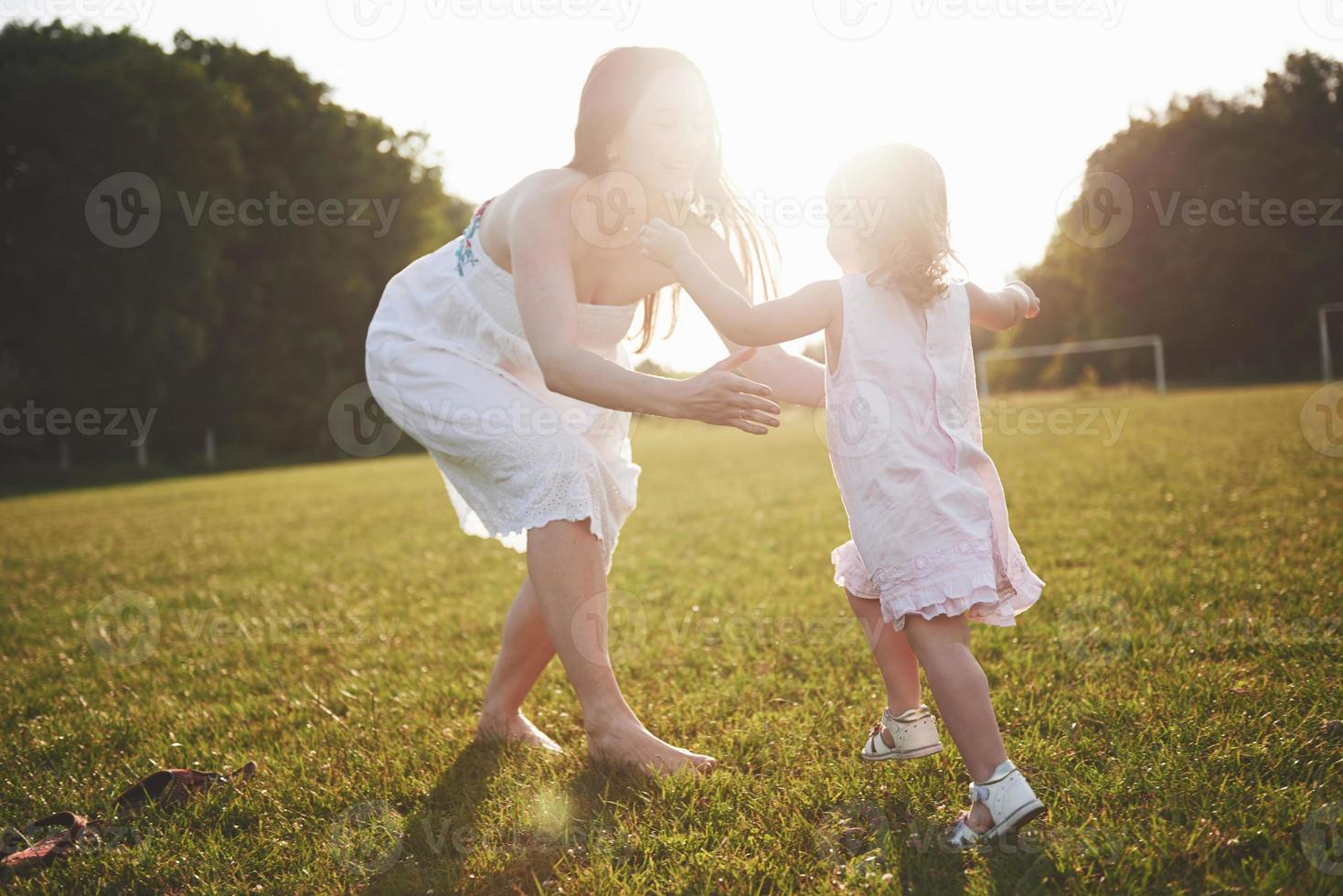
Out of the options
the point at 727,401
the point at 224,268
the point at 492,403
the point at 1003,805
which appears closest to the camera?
the point at 1003,805

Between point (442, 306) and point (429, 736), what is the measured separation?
3.96 feet

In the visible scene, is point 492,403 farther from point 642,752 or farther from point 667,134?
point 642,752

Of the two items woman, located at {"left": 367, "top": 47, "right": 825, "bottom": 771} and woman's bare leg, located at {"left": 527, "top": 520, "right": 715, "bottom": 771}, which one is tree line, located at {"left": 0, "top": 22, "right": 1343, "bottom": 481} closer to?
woman, located at {"left": 367, "top": 47, "right": 825, "bottom": 771}

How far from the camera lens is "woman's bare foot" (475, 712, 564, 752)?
2428 mm

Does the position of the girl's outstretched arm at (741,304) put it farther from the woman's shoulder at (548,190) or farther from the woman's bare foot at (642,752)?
the woman's bare foot at (642,752)

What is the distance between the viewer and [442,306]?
98.0 inches

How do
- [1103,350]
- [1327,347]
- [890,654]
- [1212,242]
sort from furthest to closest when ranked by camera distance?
1. [1103,350]
2. [1327,347]
3. [1212,242]
4. [890,654]

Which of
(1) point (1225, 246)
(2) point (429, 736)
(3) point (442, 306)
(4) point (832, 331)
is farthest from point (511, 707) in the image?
(1) point (1225, 246)

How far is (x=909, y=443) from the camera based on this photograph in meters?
1.87

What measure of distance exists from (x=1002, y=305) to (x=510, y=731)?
1687 mm

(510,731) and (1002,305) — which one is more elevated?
(1002,305)

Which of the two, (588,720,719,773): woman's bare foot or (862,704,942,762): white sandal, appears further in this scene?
(588,720,719,773): woman's bare foot
